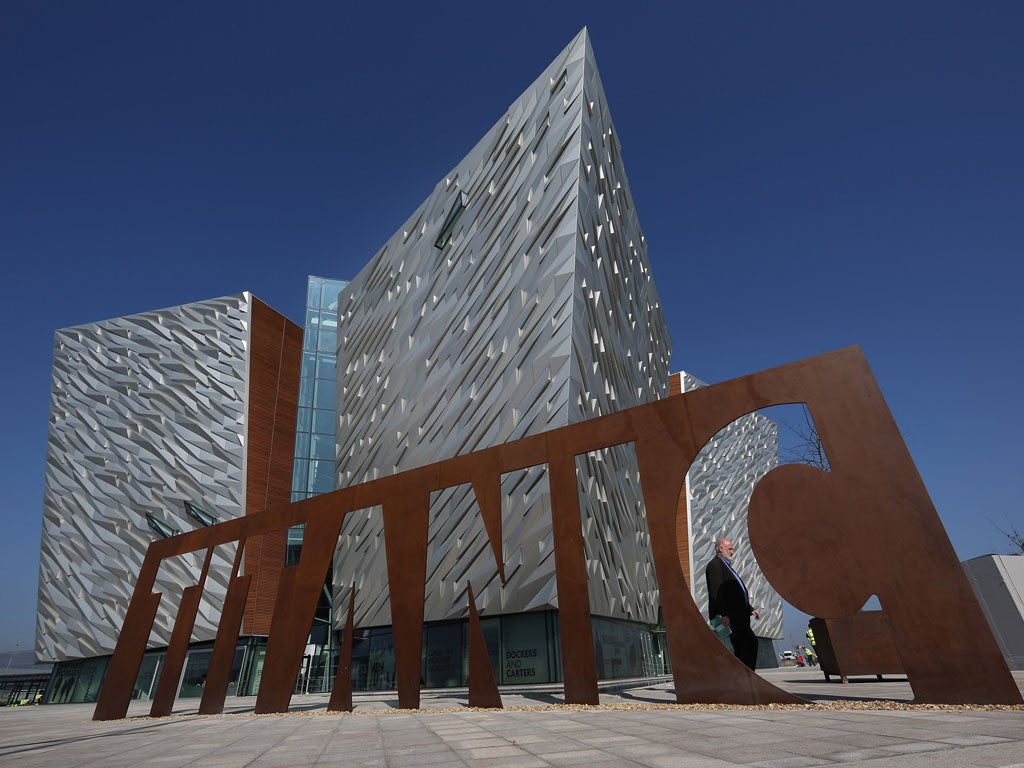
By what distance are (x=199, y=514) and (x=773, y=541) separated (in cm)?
2284

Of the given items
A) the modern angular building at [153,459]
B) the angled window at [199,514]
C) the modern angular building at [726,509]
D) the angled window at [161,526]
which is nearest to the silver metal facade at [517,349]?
the modern angular building at [153,459]

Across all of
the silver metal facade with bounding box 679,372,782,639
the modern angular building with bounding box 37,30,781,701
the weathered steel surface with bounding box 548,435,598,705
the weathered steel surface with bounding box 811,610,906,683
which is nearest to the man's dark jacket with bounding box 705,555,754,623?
the weathered steel surface with bounding box 548,435,598,705

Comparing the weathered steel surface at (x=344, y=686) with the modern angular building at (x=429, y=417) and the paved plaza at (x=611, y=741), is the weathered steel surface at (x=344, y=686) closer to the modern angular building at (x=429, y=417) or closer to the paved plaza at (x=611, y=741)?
the paved plaza at (x=611, y=741)

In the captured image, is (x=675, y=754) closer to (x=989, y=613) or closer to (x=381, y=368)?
(x=989, y=613)

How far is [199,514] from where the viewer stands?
22.9 meters

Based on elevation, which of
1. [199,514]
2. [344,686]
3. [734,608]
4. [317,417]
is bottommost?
[344,686]

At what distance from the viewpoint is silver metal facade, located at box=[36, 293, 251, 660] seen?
23406 mm

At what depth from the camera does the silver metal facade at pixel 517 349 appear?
13719 mm

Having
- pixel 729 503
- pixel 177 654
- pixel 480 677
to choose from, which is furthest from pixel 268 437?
pixel 729 503

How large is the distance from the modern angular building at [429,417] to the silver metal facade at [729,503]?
20 cm

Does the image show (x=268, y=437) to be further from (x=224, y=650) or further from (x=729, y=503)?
(x=729, y=503)

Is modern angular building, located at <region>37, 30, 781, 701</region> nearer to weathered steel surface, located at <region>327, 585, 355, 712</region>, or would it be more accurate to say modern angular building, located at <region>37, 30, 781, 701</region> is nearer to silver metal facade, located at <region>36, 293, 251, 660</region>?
silver metal facade, located at <region>36, 293, 251, 660</region>

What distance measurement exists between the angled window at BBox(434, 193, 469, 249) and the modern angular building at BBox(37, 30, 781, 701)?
0.23 ft

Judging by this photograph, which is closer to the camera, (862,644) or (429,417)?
(862,644)
